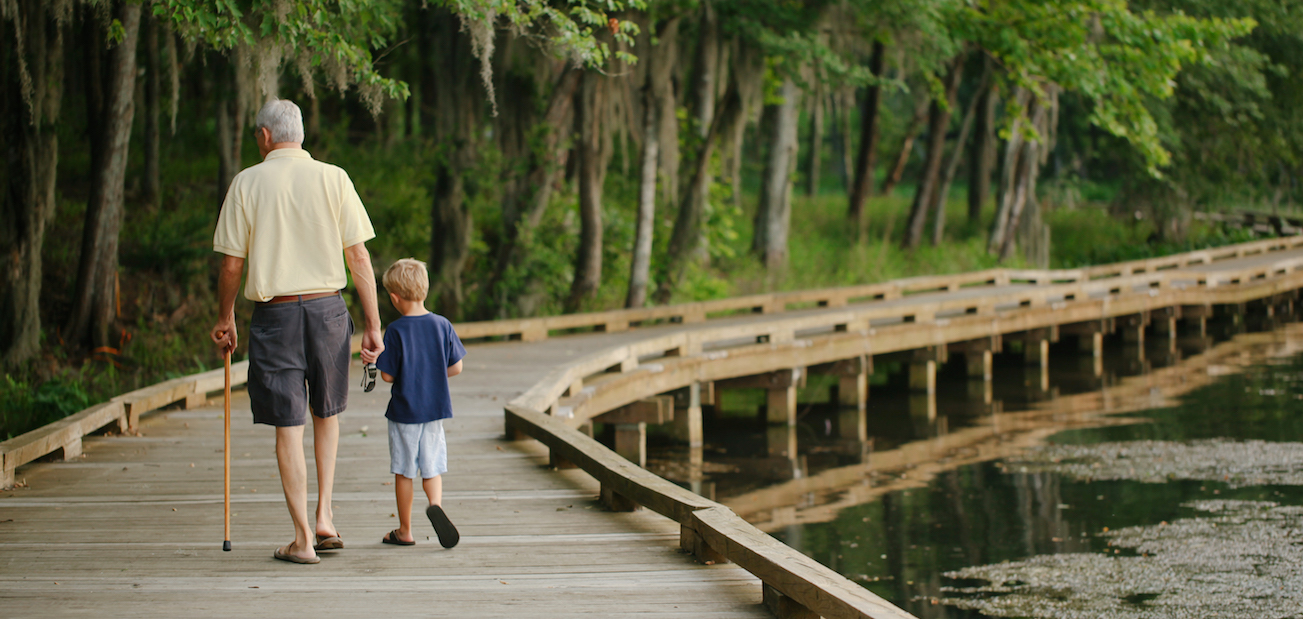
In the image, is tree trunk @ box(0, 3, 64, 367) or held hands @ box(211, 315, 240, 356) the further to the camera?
tree trunk @ box(0, 3, 64, 367)

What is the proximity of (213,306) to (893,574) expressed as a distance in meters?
8.93

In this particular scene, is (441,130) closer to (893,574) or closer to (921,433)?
(921,433)

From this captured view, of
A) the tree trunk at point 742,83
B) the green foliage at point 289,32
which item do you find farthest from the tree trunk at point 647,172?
the green foliage at point 289,32

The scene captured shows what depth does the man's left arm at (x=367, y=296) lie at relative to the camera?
13.6 ft

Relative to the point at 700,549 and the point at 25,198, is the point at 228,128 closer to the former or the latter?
the point at 25,198

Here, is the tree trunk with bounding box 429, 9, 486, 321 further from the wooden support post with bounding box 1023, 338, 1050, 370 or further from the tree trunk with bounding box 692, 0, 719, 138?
the wooden support post with bounding box 1023, 338, 1050, 370

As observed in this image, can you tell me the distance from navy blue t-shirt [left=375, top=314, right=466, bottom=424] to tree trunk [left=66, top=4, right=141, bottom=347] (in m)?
6.72

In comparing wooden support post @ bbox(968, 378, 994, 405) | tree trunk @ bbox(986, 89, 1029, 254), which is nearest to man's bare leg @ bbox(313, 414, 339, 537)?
wooden support post @ bbox(968, 378, 994, 405)

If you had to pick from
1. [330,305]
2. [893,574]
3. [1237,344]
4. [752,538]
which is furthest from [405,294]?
[1237,344]

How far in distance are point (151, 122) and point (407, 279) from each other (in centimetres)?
1103

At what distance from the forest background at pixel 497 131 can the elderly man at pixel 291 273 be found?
6.40 ft

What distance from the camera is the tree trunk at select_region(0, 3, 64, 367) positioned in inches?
405

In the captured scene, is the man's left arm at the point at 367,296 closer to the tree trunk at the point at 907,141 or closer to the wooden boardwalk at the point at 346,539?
the wooden boardwalk at the point at 346,539

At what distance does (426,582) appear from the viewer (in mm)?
4215
